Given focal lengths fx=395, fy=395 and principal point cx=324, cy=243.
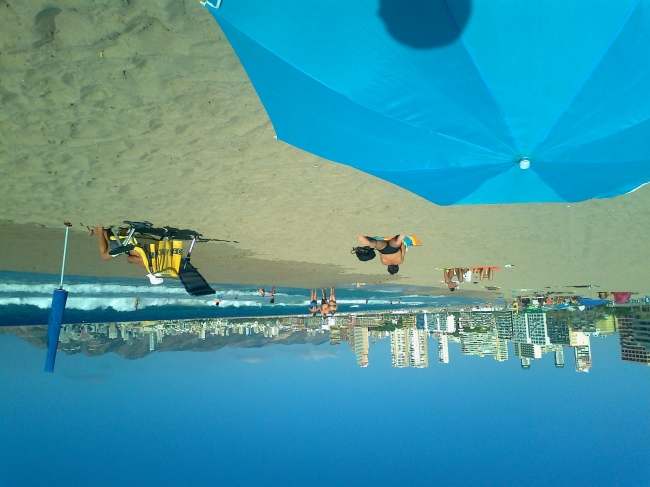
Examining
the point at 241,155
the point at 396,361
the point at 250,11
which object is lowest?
the point at 396,361

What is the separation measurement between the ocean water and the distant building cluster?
14.7 ft

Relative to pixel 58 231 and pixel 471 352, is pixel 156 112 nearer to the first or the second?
pixel 58 231

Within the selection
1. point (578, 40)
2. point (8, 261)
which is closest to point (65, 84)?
point (578, 40)

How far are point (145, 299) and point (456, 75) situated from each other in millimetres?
13063

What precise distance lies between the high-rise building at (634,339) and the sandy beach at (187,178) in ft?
91.8

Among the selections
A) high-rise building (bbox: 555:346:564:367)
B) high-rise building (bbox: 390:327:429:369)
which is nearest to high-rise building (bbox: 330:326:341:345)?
high-rise building (bbox: 390:327:429:369)

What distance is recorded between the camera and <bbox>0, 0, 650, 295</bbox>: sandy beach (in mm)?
3859

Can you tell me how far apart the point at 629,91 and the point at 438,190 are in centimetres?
170

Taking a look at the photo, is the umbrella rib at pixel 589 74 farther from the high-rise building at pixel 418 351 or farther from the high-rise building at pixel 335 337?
the high-rise building at pixel 418 351

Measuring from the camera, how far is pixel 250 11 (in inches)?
83.4

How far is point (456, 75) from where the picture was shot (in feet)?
6.92

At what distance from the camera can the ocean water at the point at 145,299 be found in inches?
400

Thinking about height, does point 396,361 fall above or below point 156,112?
below

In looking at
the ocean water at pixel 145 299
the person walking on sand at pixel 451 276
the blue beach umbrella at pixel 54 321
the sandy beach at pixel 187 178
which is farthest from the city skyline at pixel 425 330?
the blue beach umbrella at pixel 54 321
